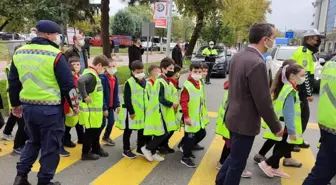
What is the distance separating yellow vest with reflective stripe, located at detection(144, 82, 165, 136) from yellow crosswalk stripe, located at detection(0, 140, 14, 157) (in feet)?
7.13

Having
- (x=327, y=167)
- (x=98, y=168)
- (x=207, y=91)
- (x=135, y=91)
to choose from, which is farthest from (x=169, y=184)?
(x=207, y=91)

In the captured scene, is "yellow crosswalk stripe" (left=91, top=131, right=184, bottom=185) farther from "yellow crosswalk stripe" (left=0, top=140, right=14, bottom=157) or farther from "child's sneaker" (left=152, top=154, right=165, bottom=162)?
"yellow crosswalk stripe" (left=0, top=140, right=14, bottom=157)

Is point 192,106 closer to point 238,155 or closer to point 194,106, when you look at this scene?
point 194,106

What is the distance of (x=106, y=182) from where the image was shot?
4465 mm

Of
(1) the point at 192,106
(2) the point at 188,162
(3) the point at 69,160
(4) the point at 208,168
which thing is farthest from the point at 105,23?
(4) the point at 208,168

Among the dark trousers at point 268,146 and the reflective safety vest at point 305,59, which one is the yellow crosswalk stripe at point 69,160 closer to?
the dark trousers at point 268,146

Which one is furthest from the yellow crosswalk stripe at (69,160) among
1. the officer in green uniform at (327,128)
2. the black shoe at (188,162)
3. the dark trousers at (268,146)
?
the officer in green uniform at (327,128)

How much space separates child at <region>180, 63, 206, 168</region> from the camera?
4.95 meters

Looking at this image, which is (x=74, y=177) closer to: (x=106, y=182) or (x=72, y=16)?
(x=106, y=182)

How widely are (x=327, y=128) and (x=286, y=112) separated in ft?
3.87

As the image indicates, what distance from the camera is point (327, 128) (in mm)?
3340

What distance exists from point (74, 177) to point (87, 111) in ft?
3.05

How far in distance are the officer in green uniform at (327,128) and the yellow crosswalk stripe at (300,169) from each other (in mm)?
1333

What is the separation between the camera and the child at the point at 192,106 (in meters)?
4.95
